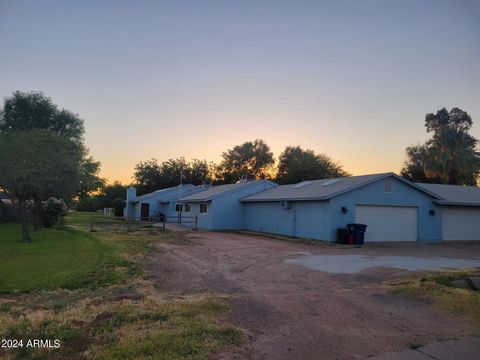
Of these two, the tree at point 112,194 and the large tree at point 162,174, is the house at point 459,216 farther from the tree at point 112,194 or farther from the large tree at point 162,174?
the tree at point 112,194

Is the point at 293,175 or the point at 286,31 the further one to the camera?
the point at 293,175

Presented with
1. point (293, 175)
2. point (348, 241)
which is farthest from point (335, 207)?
point (293, 175)

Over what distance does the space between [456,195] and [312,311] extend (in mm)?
23234

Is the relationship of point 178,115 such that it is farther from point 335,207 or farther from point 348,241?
point 348,241

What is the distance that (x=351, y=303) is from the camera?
721cm

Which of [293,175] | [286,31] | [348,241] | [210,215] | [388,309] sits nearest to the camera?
[388,309]

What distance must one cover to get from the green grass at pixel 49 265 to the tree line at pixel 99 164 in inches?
159

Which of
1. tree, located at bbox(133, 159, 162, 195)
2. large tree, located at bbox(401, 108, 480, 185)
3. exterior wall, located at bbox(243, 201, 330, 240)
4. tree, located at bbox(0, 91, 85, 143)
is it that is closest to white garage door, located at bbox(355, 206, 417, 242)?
exterior wall, located at bbox(243, 201, 330, 240)

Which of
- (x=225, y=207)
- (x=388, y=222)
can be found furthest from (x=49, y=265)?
(x=225, y=207)

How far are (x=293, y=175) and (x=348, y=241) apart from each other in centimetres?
3157

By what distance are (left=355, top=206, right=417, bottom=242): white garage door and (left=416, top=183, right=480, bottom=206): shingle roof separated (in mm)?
2422

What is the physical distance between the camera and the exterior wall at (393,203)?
66.3 ft

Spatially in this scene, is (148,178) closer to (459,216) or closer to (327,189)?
(327,189)

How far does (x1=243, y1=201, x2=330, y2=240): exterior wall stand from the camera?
816 inches
